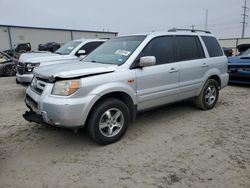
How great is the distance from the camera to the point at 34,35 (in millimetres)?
34375

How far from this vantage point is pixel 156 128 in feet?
15.1

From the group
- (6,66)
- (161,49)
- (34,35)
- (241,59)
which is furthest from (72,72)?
(34,35)

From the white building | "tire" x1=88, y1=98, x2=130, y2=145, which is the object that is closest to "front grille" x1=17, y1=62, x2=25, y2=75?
"tire" x1=88, y1=98, x2=130, y2=145

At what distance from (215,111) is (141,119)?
1.85 meters

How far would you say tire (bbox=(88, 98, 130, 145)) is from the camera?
11.8 feet

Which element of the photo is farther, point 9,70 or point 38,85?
point 9,70

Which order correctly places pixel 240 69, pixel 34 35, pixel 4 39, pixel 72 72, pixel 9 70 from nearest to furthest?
1. pixel 72 72
2. pixel 240 69
3. pixel 9 70
4. pixel 4 39
5. pixel 34 35

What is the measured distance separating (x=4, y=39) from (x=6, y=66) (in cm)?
2266

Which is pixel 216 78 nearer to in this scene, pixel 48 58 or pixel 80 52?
pixel 80 52

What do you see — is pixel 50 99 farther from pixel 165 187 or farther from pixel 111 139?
pixel 165 187

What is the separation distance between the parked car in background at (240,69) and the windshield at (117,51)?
5.09 m

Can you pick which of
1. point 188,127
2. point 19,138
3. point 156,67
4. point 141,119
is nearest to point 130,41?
point 156,67

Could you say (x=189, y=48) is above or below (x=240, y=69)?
above

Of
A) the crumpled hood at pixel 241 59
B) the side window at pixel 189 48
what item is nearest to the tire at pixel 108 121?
the side window at pixel 189 48
